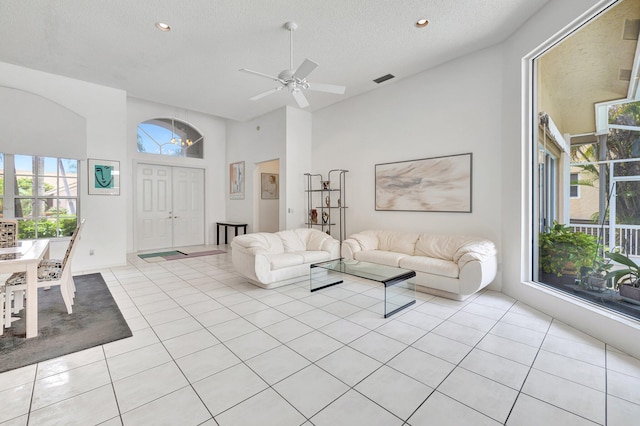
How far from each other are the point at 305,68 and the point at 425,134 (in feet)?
8.32

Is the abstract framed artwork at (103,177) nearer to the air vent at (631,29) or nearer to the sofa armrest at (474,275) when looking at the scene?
the sofa armrest at (474,275)

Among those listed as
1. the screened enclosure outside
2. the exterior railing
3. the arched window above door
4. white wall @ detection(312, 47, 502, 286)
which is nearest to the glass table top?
white wall @ detection(312, 47, 502, 286)

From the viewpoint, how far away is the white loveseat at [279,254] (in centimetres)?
392

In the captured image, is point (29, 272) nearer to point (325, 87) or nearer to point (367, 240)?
point (325, 87)

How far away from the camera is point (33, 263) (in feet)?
8.54

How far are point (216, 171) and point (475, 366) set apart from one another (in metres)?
7.55

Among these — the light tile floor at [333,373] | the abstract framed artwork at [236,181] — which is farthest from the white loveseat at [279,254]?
the abstract framed artwork at [236,181]

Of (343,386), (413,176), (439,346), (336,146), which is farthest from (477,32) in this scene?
(343,386)

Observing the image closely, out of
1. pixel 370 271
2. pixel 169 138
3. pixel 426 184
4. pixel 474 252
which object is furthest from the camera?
pixel 169 138

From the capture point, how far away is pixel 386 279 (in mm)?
3133

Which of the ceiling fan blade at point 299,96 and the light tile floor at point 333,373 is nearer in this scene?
the light tile floor at point 333,373

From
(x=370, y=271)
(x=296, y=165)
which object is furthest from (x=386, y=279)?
(x=296, y=165)

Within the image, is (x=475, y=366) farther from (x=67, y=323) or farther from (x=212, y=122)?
(x=212, y=122)

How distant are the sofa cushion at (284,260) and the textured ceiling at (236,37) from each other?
288cm
